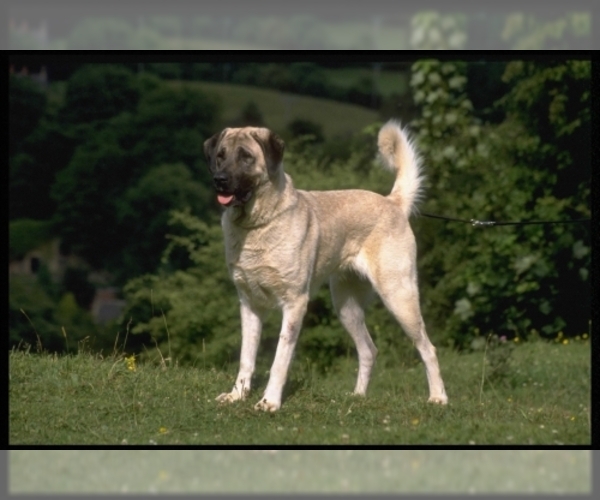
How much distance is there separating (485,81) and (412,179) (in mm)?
6488

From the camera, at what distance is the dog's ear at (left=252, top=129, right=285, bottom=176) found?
6.46 metres

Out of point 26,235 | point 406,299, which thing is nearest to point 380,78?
point 26,235

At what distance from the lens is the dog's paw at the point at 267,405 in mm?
6320

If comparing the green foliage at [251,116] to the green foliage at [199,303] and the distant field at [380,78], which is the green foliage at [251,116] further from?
the green foliage at [199,303]

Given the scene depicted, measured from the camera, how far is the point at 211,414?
20.5ft

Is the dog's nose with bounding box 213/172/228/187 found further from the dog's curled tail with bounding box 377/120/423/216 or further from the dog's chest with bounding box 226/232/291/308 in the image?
the dog's curled tail with bounding box 377/120/423/216

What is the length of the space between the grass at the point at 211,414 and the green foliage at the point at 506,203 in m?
5.11

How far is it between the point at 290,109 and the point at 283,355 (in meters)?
7.73

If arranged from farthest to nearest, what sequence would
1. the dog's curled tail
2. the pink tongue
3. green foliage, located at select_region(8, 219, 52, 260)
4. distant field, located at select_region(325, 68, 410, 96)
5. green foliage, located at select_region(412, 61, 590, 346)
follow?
green foliage, located at select_region(8, 219, 52, 260) → distant field, located at select_region(325, 68, 410, 96) → green foliage, located at select_region(412, 61, 590, 346) → the dog's curled tail → the pink tongue

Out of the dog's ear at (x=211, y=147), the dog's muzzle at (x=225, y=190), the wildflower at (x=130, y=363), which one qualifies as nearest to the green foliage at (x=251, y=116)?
the wildflower at (x=130, y=363)

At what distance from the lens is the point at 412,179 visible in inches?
303

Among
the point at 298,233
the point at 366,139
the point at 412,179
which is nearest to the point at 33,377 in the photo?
the point at 298,233

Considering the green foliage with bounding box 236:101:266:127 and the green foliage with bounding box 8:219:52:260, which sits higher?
the green foliage with bounding box 236:101:266:127

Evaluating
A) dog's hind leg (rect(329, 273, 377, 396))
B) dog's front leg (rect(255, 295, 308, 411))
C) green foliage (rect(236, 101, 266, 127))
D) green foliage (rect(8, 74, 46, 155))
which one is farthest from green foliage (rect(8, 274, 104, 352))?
dog's front leg (rect(255, 295, 308, 411))
